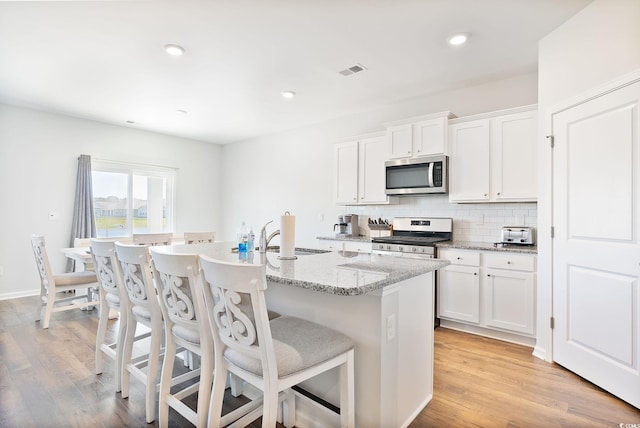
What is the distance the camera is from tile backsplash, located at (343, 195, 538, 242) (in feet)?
11.3

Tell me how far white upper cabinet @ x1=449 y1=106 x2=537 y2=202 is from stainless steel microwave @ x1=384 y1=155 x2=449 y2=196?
5.1 inches

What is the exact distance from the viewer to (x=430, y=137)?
3.72 m

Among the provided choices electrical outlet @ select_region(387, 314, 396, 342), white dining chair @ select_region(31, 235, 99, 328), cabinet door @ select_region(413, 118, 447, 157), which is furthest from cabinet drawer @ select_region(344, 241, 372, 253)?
white dining chair @ select_region(31, 235, 99, 328)

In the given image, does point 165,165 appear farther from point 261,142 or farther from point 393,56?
point 393,56

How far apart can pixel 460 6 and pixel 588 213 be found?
1716 millimetres

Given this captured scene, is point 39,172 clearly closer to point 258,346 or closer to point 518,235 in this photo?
point 258,346

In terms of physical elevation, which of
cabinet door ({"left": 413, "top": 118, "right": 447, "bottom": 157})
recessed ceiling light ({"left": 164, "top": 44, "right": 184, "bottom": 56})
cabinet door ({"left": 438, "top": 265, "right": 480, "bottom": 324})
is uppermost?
recessed ceiling light ({"left": 164, "top": 44, "right": 184, "bottom": 56})

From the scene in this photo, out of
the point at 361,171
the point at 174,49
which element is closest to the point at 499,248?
the point at 361,171

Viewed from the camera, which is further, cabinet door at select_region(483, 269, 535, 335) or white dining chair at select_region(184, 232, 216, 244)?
white dining chair at select_region(184, 232, 216, 244)

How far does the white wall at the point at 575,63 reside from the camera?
6.97 ft

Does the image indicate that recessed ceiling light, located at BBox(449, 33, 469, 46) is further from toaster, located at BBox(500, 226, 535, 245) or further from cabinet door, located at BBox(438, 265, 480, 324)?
cabinet door, located at BBox(438, 265, 480, 324)

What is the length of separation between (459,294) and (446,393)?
4.47 feet

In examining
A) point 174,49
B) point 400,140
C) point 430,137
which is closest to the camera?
point 174,49

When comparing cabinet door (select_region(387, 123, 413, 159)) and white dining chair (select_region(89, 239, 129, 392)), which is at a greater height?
cabinet door (select_region(387, 123, 413, 159))
